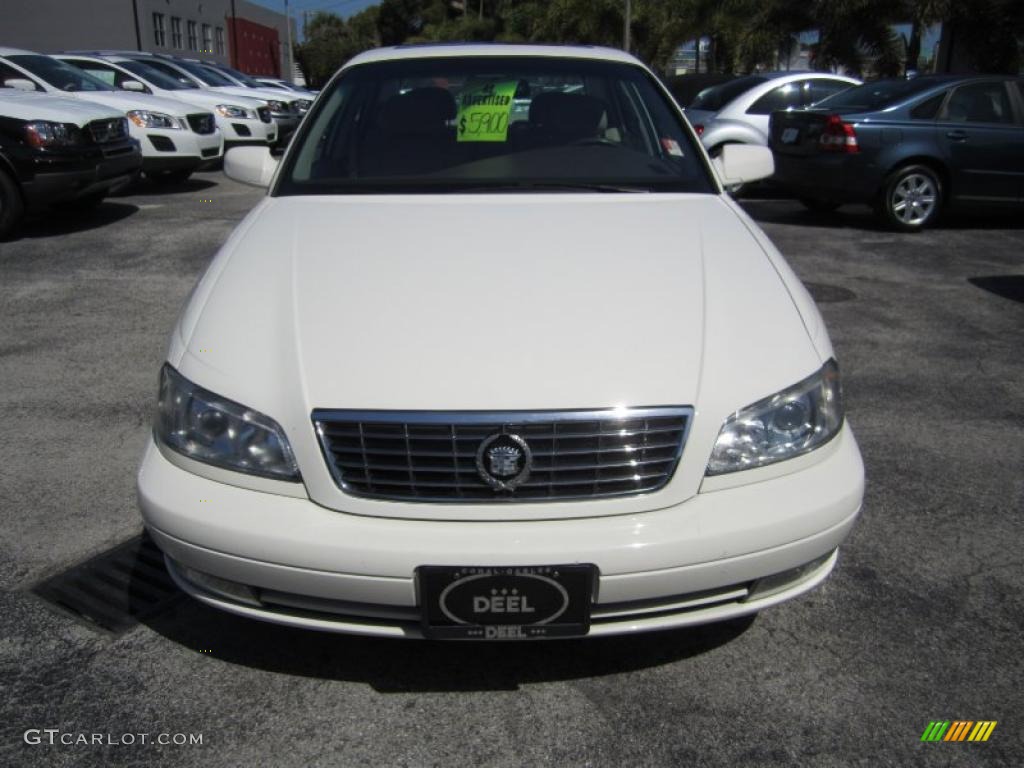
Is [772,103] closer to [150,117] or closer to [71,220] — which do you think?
[150,117]

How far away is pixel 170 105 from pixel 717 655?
10900mm

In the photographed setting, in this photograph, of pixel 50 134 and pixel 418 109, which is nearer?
pixel 418 109

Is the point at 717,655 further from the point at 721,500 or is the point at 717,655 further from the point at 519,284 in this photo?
the point at 519,284

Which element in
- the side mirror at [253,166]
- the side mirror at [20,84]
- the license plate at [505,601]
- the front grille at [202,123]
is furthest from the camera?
the front grille at [202,123]

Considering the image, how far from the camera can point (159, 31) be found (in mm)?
42750

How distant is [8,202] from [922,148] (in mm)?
8289

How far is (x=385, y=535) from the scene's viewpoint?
6.82 feet

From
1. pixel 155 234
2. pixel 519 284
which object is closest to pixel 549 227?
pixel 519 284

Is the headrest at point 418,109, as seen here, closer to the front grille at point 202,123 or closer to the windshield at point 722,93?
the windshield at point 722,93

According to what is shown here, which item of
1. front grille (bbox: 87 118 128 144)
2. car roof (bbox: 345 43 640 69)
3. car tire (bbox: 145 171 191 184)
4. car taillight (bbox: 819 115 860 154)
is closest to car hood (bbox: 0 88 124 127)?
front grille (bbox: 87 118 128 144)

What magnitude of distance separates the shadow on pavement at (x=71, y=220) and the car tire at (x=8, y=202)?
281 millimetres

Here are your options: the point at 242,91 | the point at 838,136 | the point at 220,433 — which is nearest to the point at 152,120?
the point at 242,91

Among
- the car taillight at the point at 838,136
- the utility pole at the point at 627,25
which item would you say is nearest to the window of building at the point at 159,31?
the utility pole at the point at 627,25

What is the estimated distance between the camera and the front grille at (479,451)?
2.10 meters
